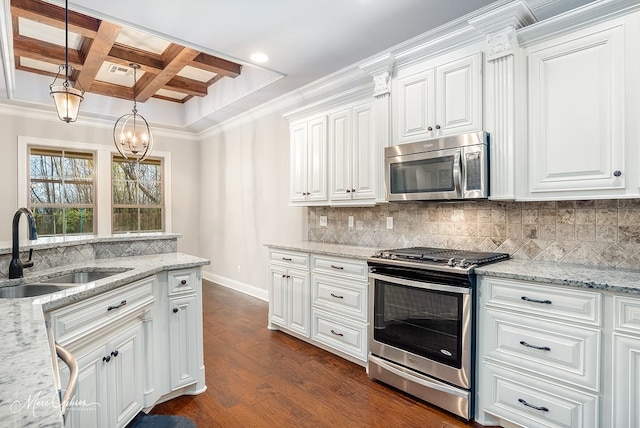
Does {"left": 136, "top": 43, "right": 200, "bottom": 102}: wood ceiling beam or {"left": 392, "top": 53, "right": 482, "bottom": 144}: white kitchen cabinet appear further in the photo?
{"left": 136, "top": 43, "right": 200, "bottom": 102}: wood ceiling beam

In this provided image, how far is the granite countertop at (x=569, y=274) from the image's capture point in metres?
1.81

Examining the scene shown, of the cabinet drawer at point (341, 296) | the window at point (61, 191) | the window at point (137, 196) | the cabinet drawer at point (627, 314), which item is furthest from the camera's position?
the window at point (137, 196)

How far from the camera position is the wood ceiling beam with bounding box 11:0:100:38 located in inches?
119

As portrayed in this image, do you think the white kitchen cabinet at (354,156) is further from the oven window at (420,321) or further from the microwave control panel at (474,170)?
the oven window at (420,321)

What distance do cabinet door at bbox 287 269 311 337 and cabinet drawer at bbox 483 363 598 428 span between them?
1.72 metres

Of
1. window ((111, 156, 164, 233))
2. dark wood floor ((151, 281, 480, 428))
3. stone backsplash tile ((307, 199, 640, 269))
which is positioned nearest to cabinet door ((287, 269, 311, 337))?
dark wood floor ((151, 281, 480, 428))

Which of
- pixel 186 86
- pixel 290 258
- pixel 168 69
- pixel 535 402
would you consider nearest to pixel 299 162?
pixel 290 258

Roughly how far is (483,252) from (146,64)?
4253 millimetres

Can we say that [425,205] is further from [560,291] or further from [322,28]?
[322,28]

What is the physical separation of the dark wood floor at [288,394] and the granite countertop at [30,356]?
112 centimetres

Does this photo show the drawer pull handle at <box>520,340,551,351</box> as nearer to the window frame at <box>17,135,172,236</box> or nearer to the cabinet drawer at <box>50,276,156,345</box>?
the cabinet drawer at <box>50,276,156,345</box>

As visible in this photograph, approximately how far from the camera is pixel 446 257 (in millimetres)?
2469

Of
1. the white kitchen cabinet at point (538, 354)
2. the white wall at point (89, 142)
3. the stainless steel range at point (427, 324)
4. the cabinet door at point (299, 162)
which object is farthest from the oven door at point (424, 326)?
the white wall at point (89, 142)

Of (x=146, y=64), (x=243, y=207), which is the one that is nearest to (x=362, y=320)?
(x=243, y=207)
